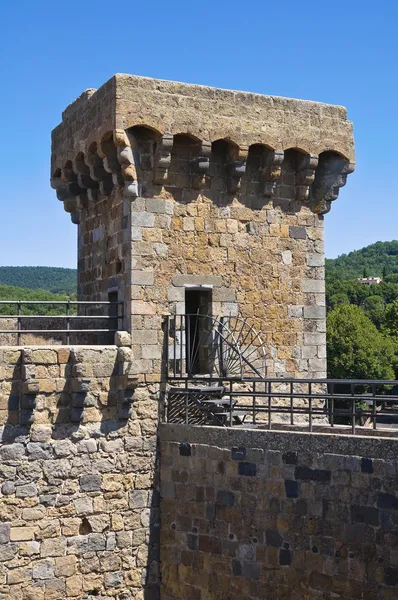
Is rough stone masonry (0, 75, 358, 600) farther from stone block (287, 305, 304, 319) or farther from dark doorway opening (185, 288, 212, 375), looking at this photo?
dark doorway opening (185, 288, 212, 375)

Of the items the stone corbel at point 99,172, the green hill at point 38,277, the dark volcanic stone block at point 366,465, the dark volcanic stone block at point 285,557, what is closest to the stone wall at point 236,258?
the stone corbel at point 99,172

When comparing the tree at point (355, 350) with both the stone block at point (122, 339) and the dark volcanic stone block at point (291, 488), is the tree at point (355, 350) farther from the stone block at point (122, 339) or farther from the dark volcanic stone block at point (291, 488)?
the dark volcanic stone block at point (291, 488)

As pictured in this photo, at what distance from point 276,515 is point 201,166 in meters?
5.03

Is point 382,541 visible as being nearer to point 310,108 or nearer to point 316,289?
point 316,289

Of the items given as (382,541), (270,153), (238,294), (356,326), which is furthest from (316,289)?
(356,326)

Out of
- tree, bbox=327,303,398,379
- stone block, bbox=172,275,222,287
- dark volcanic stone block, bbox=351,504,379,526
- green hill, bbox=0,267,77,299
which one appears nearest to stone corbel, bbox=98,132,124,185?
stone block, bbox=172,275,222,287

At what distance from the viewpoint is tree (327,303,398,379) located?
154ft

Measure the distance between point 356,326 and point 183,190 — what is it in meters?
37.2

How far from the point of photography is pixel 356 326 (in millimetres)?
48375

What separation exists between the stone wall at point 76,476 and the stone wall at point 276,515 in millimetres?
391

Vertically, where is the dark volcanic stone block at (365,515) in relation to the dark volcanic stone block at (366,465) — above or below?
below

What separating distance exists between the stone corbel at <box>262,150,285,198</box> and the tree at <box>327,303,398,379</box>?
1375 inches

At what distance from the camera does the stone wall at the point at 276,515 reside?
9250mm

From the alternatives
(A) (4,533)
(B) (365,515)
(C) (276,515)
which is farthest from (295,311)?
(A) (4,533)
